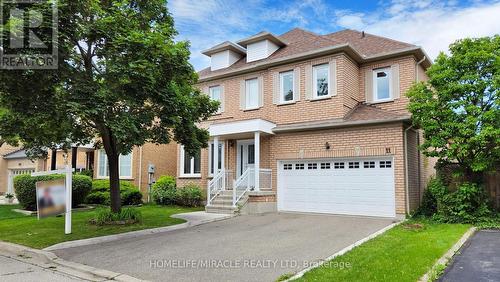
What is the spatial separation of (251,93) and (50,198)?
34.2 ft

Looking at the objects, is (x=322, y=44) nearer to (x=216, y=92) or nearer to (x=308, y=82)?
(x=308, y=82)

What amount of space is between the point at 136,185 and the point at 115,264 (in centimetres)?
1514

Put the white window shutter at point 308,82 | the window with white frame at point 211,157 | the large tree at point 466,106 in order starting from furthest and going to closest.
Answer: the window with white frame at point 211,157 → the white window shutter at point 308,82 → the large tree at point 466,106

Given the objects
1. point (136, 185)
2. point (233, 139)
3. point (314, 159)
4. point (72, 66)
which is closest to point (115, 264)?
point (72, 66)

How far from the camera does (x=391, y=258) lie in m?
7.00

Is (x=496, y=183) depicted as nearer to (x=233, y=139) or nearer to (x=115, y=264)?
(x=233, y=139)

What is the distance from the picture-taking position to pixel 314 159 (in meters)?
15.1

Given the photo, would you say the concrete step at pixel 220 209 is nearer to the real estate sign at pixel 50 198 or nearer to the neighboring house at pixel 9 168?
the real estate sign at pixel 50 198

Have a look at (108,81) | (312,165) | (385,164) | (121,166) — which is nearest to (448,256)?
(385,164)

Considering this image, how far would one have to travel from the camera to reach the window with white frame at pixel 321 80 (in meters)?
15.5

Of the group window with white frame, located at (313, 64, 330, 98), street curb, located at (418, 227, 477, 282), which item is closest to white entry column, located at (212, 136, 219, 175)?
window with white frame, located at (313, 64, 330, 98)

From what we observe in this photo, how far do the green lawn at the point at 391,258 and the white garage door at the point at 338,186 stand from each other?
3.45m

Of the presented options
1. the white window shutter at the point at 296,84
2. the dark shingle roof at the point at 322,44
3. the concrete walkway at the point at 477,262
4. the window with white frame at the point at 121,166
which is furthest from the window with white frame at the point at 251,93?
the concrete walkway at the point at 477,262

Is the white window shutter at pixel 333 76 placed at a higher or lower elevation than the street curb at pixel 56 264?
higher
